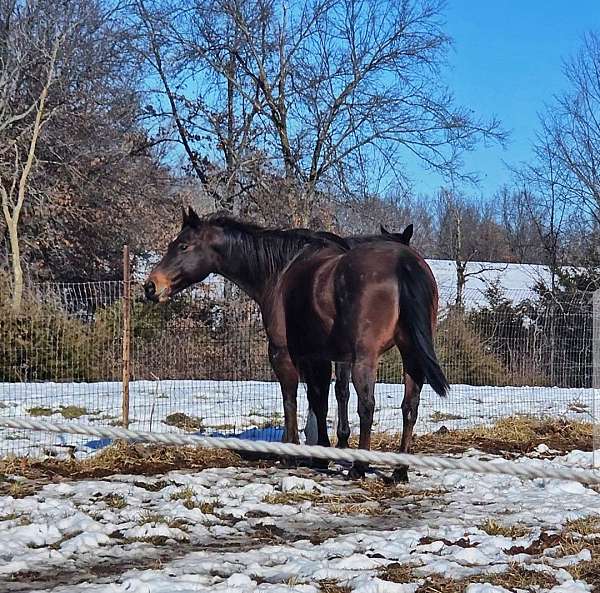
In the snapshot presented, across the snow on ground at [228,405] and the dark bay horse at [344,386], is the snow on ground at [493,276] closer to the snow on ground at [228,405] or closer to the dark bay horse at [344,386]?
the snow on ground at [228,405]

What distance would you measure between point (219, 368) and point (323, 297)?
509cm

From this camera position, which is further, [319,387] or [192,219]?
[192,219]

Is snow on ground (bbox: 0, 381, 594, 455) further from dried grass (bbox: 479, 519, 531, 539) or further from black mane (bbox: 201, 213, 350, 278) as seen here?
dried grass (bbox: 479, 519, 531, 539)

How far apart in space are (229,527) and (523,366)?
876 centimetres

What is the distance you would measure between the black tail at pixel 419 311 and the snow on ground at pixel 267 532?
3.04 feet

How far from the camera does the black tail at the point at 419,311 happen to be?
5445 millimetres

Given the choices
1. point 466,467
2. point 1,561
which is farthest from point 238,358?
point 466,467

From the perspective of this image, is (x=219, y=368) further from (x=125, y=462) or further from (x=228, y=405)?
(x=125, y=462)

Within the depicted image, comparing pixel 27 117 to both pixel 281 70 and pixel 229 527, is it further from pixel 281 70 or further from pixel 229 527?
pixel 229 527

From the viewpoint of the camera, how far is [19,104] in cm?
1599

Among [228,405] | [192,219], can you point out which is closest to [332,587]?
[192,219]

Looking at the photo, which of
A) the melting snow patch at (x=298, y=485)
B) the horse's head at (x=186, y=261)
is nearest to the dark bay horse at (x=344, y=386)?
the melting snow patch at (x=298, y=485)

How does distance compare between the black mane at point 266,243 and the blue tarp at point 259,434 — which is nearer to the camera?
the black mane at point 266,243

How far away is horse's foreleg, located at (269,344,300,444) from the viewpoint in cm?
638
